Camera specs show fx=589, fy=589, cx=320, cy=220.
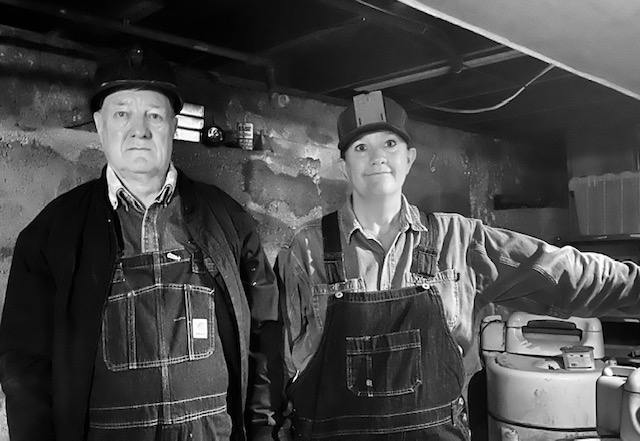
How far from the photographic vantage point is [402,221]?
183 cm

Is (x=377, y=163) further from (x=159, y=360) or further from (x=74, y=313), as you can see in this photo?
(x=74, y=313)

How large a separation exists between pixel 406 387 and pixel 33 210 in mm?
1304

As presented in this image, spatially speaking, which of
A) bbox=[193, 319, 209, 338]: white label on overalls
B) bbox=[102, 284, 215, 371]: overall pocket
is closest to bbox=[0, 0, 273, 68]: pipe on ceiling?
bbox=[102, 284, 215, 371]: overall pocket

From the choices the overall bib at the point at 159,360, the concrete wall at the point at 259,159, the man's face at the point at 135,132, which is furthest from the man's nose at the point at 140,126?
the concrete wall at the point at 259,159

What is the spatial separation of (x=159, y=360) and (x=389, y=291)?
0.69 meters

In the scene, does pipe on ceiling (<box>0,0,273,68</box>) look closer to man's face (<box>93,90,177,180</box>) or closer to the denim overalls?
man's face (<box>93,90,177,180</box>)

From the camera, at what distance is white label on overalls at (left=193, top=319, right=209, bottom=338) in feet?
5.10

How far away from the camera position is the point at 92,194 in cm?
162

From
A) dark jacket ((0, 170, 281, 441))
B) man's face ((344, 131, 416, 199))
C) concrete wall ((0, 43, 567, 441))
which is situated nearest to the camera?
dark jacket ((0, 170, 281, 441))

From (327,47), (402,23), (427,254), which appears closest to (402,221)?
(427,254)

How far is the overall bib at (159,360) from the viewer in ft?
4.84

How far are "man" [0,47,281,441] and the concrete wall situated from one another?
0.38 meters

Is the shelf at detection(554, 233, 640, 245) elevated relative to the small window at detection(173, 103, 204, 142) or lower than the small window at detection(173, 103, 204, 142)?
lower

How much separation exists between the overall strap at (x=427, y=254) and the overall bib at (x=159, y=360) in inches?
24.8
